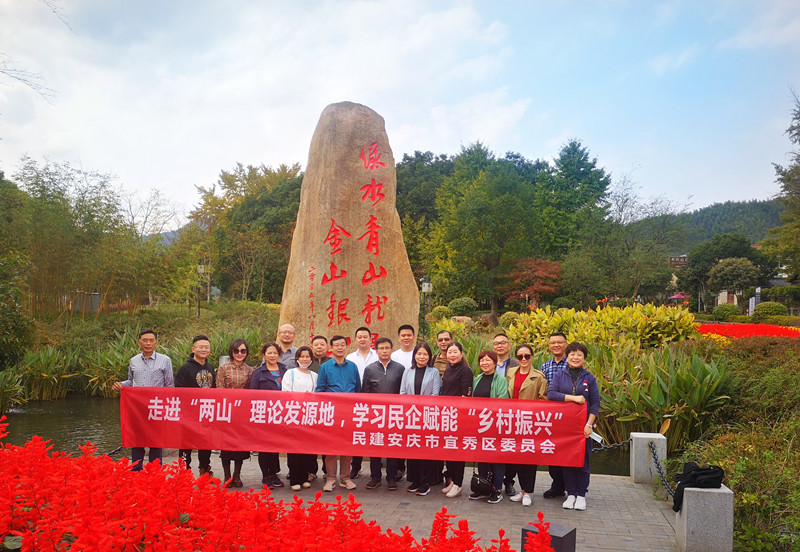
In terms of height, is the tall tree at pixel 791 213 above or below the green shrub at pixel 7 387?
above

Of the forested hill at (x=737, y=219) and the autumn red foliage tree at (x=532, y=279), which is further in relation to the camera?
the forested hill at (x=737, y=219)

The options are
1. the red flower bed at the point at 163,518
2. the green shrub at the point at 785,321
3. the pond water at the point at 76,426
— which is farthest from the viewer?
the green shrub at the point at 785,321

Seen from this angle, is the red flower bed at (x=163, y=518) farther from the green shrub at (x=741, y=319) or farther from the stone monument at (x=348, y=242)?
the green shrub at (x=741, y=319)

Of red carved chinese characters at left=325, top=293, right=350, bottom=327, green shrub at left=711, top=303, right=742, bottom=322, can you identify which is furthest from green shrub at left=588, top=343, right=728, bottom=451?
green shrub at left=711, top=303, right=742, bottom=322

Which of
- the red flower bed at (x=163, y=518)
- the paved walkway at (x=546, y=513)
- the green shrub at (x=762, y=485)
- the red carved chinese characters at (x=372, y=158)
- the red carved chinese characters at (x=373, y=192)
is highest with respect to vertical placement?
the red carved chinese characters at (x=372, y=158)

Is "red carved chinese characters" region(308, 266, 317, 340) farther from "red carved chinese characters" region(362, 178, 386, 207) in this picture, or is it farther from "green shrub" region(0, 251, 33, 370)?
"green shrub" region(0, 251, 33, 370)

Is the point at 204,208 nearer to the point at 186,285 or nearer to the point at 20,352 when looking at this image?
the point at 186,285

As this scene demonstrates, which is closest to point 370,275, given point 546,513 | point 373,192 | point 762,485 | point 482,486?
point 373,192

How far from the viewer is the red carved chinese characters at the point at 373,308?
8.33 meters

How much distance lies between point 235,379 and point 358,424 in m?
1.28

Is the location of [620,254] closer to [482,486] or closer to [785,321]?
[785,321]

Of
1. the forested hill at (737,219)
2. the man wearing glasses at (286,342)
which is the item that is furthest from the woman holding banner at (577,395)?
the forested hill at (737,219)

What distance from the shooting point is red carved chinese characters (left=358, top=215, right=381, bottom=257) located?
851 cm

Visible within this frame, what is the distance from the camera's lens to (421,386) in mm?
5285
